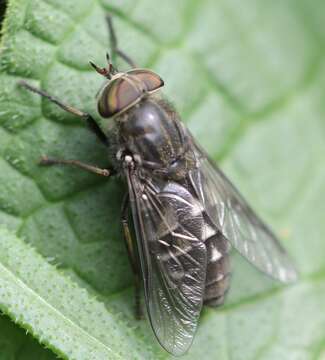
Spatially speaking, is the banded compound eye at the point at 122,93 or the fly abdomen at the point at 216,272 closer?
the banded compound eye at the point at 122,93

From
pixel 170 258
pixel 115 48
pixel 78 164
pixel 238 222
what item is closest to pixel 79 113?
pixel 78 164

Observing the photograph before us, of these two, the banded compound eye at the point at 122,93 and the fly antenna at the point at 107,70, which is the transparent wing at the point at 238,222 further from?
the fly antenna at the point at 107,70

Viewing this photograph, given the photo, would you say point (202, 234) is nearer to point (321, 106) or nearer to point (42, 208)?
point (42, 208)

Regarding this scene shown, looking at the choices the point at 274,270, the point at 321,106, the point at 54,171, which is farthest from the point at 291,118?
the point at 54,171

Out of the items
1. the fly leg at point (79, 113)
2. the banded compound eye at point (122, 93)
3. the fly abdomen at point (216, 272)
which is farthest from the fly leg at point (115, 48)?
the fly abdomen at point (216, 272)

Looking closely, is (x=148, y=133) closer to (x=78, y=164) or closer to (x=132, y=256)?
(x=78, y=164)

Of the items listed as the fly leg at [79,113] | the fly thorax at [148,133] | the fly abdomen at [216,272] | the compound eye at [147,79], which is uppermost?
the compound eye at [147,79]

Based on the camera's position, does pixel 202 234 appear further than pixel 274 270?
No
